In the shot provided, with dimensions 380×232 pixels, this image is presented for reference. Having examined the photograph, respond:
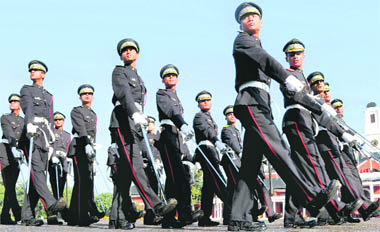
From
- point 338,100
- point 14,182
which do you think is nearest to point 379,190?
point 338,100

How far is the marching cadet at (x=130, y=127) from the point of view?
5.66 metres

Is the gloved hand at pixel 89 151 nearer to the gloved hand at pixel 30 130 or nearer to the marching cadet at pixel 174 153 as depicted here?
the gloved hand at pixel 30 130

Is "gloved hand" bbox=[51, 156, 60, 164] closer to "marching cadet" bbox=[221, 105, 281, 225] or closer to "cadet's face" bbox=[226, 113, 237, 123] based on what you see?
"marching cadet" bbox=[221, 105, 281, 225]

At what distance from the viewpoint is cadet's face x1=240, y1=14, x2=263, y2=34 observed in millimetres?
5270

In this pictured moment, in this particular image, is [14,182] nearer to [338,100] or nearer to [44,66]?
[44,66]

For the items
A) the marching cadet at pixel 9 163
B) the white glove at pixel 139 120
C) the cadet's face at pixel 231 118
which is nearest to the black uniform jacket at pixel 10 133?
the marching cadet at pixel 9 163

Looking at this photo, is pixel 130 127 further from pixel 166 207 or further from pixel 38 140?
pixel 38 140

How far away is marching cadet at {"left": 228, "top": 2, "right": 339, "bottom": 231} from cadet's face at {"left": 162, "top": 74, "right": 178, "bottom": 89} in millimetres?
2203

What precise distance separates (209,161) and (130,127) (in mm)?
2277

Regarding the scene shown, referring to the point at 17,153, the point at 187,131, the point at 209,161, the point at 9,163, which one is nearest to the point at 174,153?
the point at 187,131

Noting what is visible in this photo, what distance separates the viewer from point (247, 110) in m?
4.96

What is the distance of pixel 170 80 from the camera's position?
24.0ft

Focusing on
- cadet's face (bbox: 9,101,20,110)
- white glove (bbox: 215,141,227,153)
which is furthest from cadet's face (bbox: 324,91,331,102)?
cadet's face (bbox: 9,101,20,110)

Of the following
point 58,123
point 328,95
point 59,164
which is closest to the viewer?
point 328,95
